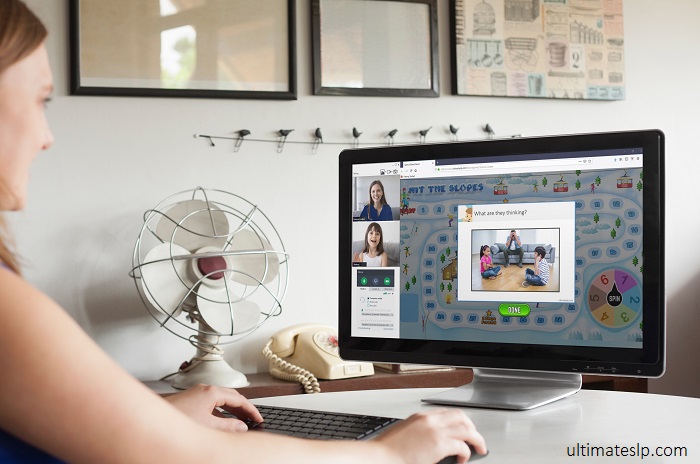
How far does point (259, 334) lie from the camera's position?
247 centimetres

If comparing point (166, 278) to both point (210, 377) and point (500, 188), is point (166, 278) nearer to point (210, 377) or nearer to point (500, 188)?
point (210, 377)

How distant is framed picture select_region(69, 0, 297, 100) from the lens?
90.7 inches

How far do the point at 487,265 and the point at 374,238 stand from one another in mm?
224

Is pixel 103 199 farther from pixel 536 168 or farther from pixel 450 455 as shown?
pixel 450 455

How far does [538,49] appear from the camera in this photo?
2.85 meters

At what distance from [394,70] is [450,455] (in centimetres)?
192

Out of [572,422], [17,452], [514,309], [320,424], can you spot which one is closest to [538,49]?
[514,309]

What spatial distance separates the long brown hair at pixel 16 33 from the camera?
679mm

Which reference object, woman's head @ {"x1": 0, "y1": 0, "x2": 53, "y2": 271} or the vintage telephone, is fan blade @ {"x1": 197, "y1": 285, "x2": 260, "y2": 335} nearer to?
the vintage telephone

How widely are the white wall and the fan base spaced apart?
23 centimetres

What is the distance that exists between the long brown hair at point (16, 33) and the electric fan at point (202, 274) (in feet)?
4.51

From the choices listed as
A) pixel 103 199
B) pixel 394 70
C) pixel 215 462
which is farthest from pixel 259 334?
pixel 215 462

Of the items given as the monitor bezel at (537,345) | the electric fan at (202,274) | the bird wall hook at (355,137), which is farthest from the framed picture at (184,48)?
the monitor bezel at (537,345)

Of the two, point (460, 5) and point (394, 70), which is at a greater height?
point (460, 5)
